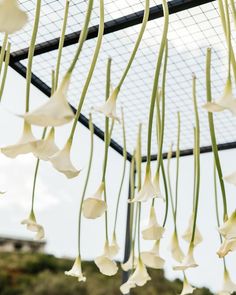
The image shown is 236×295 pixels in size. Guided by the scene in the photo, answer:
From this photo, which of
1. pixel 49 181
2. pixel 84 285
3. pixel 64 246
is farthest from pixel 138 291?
pixel 49 181

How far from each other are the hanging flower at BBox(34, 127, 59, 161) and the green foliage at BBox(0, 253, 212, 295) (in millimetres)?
5983

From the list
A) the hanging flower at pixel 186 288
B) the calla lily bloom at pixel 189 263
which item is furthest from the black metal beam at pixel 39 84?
the calla lily bloom at pixel 189 263

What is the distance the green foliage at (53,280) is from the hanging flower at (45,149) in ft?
19.6

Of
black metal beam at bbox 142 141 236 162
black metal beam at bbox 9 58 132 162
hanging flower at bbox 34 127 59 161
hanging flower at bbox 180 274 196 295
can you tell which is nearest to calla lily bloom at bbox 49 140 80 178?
hanging flower at bbox 34 127 59 161

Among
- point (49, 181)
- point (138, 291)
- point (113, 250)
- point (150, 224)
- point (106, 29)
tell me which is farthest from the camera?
point (49, 181)

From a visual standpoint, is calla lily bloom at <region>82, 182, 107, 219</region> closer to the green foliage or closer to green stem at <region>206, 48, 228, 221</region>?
green stem at <region>206, 48, 228, 221</region>

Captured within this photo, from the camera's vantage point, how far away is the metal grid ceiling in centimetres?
98

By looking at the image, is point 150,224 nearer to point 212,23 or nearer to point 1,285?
point 212,23

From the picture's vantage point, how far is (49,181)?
707 centimetres

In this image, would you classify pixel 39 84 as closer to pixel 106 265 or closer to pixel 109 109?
pixel 106 265

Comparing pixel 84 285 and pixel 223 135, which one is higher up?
pixel 223 135

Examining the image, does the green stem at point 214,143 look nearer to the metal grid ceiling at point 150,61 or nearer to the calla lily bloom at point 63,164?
the calla lily bloom at point 63,164

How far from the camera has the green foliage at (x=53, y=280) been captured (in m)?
6.24

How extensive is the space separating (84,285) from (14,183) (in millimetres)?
2218
